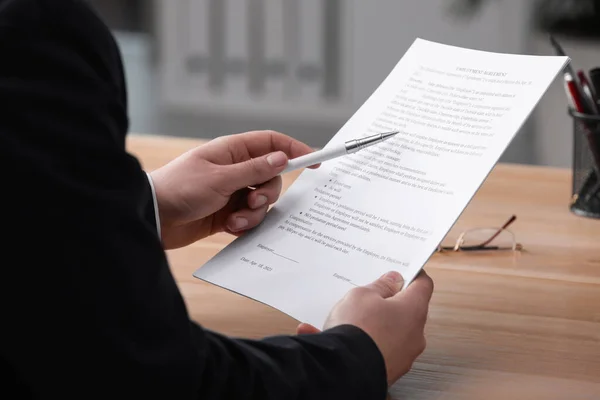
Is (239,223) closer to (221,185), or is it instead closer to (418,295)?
(221,185)

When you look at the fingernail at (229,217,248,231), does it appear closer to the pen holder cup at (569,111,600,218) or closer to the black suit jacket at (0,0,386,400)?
the black suit jacket at (0,0,386,400)

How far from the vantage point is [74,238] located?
58 cm

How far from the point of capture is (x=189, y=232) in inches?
41.5

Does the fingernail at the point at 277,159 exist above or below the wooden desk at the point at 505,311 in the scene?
above

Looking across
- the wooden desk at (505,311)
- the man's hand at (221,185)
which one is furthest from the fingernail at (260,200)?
the wooden desk at (505,311)

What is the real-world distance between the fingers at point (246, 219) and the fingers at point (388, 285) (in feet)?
0.62

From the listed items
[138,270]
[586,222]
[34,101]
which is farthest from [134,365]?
[586,222]

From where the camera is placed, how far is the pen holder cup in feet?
3.77

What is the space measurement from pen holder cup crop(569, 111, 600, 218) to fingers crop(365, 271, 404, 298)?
439mm

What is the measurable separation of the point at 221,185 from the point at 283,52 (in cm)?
270

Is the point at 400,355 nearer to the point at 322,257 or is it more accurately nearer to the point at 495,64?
the point at 322,257

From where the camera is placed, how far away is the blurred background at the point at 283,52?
334cm

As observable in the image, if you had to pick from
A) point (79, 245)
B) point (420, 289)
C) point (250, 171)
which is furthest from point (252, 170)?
point (79, 245)

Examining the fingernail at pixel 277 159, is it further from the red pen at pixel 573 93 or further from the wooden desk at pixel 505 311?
the red pen at pixel 573 93
